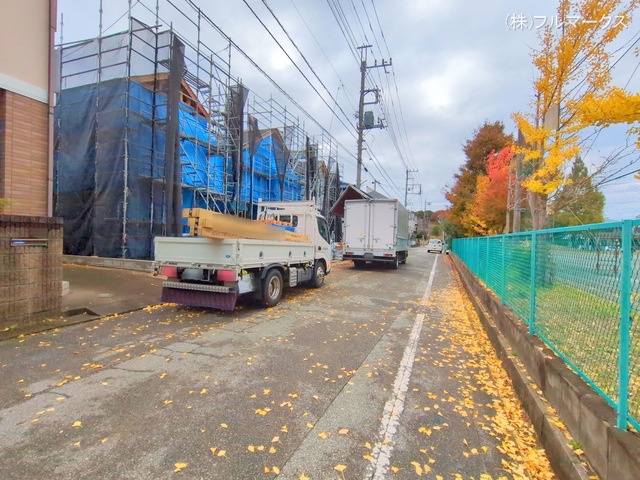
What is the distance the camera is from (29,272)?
579 centimetres

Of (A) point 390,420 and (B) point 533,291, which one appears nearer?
(A) point 390,420

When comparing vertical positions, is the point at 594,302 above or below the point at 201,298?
Answer: above

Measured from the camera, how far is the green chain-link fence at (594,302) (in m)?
2.25

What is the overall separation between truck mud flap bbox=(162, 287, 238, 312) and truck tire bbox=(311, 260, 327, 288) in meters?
3.86

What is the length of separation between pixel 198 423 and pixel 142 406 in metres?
0.68

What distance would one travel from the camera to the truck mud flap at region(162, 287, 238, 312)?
21.8 feet

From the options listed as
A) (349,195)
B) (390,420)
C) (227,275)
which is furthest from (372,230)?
(390,420)

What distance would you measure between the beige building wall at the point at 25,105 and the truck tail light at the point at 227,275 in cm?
405

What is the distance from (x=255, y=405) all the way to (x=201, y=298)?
156 inches

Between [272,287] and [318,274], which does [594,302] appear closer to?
[272,287]

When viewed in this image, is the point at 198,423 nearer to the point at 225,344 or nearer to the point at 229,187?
the point at 225,344

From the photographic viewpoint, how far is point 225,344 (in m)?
5.20

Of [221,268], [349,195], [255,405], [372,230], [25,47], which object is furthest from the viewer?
[349,195]

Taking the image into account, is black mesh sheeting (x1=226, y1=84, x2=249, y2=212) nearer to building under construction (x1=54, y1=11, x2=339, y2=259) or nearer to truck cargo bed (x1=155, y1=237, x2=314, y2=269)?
building under construction (x1=54, y1=11, x2=339, y2=259)
